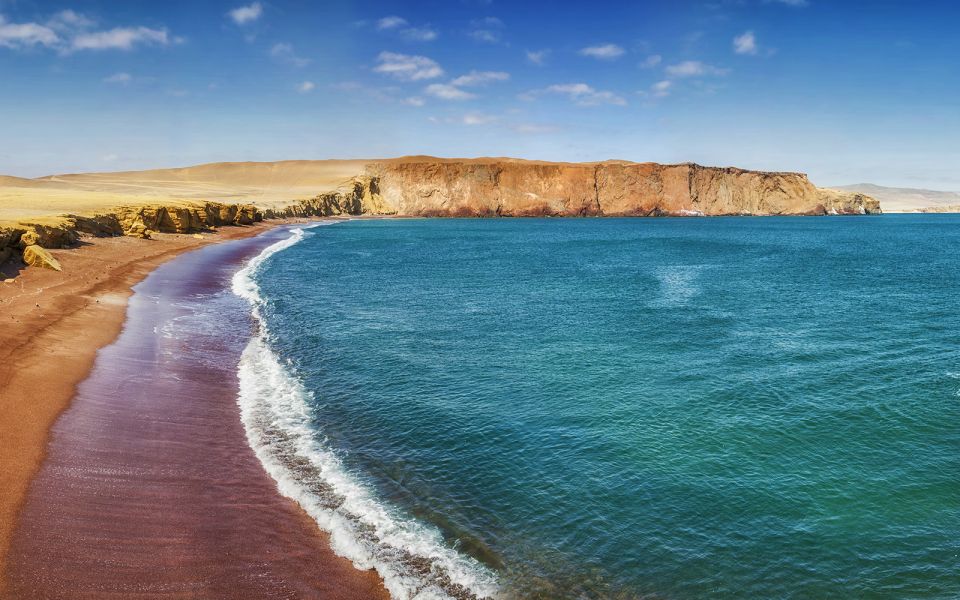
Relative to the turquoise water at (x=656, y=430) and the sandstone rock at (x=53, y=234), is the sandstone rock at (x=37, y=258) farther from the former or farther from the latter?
the turquoise water at (x=656, y=430)

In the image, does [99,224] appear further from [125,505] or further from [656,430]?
[656,430]

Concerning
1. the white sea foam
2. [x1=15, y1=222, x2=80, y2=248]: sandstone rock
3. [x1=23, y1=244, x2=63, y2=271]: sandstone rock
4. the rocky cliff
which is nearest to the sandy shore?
the white sea foam

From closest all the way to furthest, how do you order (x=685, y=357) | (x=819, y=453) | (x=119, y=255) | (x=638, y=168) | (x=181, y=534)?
(x=181, y=534) < (x=819, y=453) < (x=685, y=357) < (x=119, y=255) < (x=638, y=168)

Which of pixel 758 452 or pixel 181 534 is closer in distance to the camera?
pixel 181 534

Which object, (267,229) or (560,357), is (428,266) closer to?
(560,357)

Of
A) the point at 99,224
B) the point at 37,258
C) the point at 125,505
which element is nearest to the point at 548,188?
the point at 99,224

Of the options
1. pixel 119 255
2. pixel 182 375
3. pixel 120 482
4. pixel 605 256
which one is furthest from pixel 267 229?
pixel 120 482
